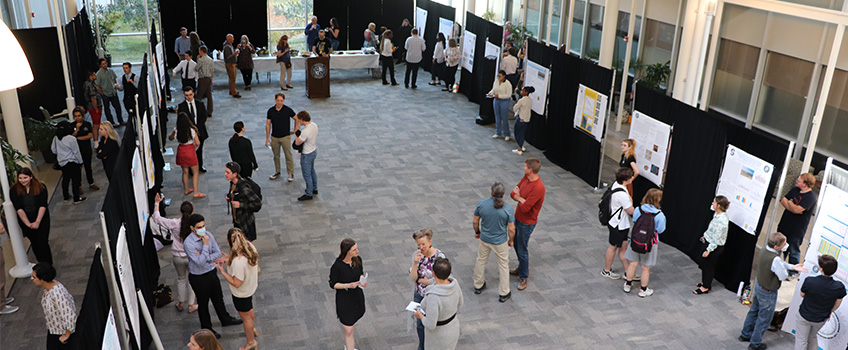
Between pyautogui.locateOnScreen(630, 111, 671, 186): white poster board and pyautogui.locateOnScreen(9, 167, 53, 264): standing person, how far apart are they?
714cm

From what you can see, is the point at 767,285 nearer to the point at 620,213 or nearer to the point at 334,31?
the point at 620,213

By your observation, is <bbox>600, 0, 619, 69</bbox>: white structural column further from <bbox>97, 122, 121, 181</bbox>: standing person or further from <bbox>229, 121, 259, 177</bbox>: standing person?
<bbox>97, 122, 121, 181</bbox>: standing person

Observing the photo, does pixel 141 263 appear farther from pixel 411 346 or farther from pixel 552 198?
pixel 552 198

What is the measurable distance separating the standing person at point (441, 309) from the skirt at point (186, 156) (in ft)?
17.5

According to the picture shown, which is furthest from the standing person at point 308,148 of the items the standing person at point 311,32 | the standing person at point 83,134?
the standing person at point 311,32

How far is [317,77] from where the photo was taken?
50.2 ft

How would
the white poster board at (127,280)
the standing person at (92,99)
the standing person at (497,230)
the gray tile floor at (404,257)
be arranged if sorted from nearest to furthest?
the white poster board at (127,280), the gray tile floor at (404,257), the standing person at (497,230), the standing person at (92,99)

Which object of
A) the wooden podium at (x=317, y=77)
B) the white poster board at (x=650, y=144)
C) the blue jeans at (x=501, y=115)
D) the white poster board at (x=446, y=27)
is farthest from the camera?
the white poster board at (x=446, y=27)

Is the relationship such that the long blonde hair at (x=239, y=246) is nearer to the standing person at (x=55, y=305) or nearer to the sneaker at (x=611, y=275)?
the standing person at (x=55, y=305)

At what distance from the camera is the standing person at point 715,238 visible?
7074 mm

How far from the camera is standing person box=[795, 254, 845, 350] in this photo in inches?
228

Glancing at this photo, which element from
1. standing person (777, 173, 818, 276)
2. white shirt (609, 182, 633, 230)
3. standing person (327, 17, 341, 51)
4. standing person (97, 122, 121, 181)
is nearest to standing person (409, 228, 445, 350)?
white shirt (609, 182, 633, 230)

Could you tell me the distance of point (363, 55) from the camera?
17.4 m

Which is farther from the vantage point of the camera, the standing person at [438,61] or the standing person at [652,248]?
the standing person at [438,61]
